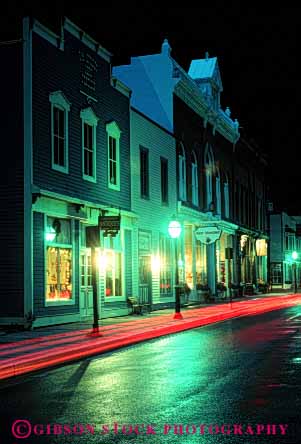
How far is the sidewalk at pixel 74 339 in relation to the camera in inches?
514

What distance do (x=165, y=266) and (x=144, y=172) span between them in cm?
458

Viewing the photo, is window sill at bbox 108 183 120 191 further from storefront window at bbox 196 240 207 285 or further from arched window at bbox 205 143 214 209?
arched window at bbox 205 143 214 209

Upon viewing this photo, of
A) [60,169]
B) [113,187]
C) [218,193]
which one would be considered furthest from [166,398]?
[218,193]

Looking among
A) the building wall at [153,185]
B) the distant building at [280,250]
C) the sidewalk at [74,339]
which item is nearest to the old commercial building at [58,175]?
the sidewalk at [74,339]

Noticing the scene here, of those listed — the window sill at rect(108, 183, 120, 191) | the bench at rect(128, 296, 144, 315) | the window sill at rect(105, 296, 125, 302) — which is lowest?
the bench at rect(128, 296, 144, 315)

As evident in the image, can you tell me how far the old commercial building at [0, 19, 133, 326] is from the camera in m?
19.2

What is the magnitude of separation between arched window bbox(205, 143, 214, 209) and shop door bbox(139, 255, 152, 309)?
10.7m

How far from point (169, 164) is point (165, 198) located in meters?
1.56

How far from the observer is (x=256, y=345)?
15.6m

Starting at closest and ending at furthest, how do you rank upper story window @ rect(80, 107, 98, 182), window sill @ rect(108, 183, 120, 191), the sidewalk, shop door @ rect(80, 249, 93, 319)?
1. the sidewalk
2. shop door @ rect(80, 249, 93, 319)
3. upper story window @ rect(80, 107, 98, 182)
4. window sill @ rect(108, 183, 120, 191)

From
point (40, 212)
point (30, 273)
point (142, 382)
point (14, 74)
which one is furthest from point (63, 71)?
point (142, 382)

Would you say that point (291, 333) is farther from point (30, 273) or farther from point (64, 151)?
point (64, 151)

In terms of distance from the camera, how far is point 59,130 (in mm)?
21297

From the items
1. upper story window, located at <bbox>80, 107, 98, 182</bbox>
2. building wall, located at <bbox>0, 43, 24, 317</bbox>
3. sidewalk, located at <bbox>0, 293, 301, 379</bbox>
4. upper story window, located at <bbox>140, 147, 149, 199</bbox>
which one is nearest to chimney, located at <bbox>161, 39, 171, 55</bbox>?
upper story window, located at <bbox>140, 147, 149, 199</bbox>
